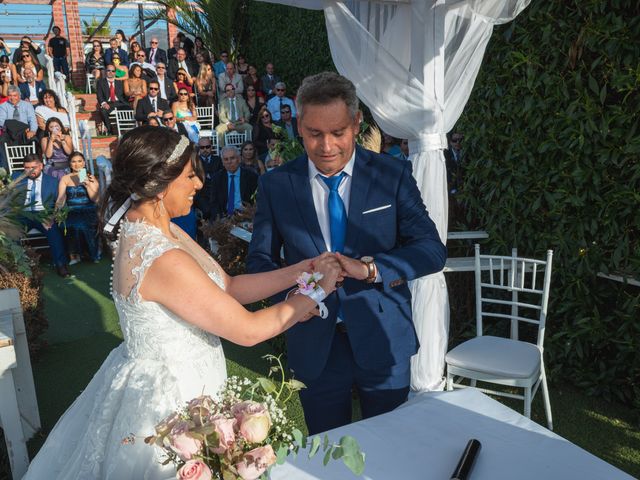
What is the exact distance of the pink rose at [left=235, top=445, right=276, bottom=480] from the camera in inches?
44.7

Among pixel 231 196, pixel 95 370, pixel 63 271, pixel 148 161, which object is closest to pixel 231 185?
pixel 231 196

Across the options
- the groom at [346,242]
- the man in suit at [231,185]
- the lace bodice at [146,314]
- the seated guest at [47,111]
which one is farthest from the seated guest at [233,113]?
the lace bodice at [146,314]

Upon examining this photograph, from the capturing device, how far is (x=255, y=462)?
1.14 metres

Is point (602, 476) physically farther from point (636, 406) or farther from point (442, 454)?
point (636, 406)

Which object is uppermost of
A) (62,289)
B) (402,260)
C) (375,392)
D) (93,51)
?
(93,51)

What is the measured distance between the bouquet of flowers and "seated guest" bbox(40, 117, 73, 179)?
959 cm

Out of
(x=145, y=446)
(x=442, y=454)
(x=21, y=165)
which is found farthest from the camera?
(x=21, y=165)

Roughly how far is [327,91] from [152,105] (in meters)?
11.4

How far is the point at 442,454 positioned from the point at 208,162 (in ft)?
27.9

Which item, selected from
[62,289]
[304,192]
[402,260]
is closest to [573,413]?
[402,260]

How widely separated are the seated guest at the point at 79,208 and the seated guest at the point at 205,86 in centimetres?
567

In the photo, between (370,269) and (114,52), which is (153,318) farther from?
(114,52)

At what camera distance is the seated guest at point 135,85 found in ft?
44.1

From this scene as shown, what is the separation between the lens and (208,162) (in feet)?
31.8
